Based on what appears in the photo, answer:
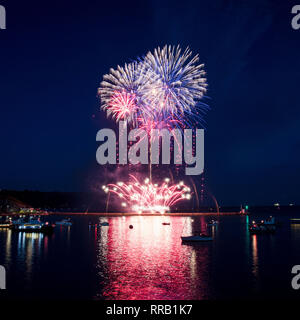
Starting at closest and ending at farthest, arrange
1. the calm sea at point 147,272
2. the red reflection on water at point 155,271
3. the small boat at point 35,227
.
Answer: the red reflection on water at point 155,271, the calm sea at point 147,272, the small boat at point 35,227

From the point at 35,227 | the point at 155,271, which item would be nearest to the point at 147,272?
the point at 155,271

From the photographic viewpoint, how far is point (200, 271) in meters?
41.4

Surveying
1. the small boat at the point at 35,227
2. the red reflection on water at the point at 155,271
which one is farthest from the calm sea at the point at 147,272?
the small boat at the point at 35,227

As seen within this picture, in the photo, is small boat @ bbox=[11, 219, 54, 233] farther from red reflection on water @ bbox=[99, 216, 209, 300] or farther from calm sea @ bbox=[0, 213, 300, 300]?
red reflection on water @ bbox=[99, 216, 209, 300]

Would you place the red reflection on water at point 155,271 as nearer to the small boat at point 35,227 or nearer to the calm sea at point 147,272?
the calm sea at point 147,272

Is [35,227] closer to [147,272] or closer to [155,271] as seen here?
[147,272]

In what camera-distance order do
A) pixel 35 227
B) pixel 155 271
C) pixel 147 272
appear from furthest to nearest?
1. pixel 35 227
2. pixel 155 271
3. pixel 147 272

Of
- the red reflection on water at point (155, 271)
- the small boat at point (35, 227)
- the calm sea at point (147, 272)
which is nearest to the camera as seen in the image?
the red reflection on water at point (155, 271)

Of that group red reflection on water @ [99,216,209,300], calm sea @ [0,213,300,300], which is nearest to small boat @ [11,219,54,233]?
calm sea @ [0,213,300,300]

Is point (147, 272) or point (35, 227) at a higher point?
point (147, 272)

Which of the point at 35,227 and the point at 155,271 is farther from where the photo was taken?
the point at 35,227

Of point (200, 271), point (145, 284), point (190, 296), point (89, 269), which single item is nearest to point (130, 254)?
point (89, 269)
